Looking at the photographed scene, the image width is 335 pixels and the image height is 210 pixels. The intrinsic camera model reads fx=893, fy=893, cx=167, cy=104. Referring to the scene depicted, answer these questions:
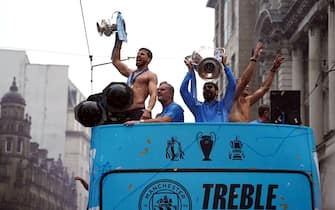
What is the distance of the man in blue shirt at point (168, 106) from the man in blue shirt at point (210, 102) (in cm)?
12

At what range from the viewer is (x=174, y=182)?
6227 millimetres

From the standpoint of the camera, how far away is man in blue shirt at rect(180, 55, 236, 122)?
23.7 feet

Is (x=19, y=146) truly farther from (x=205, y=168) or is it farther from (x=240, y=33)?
(x=205, y=168)

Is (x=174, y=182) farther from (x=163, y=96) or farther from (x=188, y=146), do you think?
(x=163, y=96)

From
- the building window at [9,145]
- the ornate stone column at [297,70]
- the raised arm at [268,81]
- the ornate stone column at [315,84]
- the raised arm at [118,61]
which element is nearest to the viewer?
the raised arm at [268,81]

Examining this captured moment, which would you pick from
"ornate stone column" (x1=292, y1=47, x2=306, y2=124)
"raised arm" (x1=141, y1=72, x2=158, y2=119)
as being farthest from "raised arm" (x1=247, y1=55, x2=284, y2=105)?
"ornate stone column" (x1=292, y1=47, x2=306, y2=124)

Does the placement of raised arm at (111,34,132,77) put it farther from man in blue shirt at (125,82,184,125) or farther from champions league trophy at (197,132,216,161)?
champions league trophy at (197,132,216,161)

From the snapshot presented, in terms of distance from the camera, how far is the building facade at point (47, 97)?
84.5 meters

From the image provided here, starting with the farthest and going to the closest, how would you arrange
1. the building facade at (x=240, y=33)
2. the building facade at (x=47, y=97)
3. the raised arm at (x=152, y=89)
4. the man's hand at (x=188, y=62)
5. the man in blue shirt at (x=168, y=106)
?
the building facade at (x=47, y=97) → the building facade at (x=240, y=33) → the raised arm at (x=152, y=89) → the man's hand at (x=188, y=62) → the man in blue shirt at (x=168, y=106)

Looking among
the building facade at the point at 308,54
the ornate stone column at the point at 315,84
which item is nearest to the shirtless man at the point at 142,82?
the building facade at the point at 308,54

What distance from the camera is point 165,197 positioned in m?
6.17

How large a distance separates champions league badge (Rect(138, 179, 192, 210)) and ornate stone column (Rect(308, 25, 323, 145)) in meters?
33.0

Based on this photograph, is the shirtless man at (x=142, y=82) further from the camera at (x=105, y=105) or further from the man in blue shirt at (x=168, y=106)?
the camera at (x=105, y=105)

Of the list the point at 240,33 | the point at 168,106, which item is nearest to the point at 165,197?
the point at 168,106
